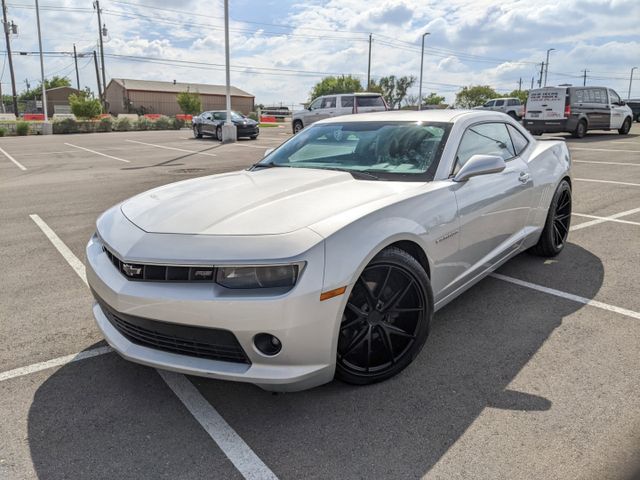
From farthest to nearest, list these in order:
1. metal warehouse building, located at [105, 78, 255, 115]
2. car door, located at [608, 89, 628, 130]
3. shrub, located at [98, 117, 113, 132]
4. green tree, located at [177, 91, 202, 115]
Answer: metal warehouse building, located at [105, 78, 255, 115] < green tree, located at [177, 91, 202, 115] < shrub, located at [98, 117, 113, 132] < car door, located at [608, 89, 628, 130]

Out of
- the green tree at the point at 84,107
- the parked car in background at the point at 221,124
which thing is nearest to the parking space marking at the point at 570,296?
the parked car in background at the point at 221,124

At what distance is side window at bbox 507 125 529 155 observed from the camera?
14.9ft

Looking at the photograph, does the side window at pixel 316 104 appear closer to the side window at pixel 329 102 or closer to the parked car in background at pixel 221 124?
the side window at pixel 329 102

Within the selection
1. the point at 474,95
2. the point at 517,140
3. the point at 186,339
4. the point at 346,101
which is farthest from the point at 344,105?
the point at 474,95

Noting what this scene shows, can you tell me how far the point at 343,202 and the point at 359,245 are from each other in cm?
39

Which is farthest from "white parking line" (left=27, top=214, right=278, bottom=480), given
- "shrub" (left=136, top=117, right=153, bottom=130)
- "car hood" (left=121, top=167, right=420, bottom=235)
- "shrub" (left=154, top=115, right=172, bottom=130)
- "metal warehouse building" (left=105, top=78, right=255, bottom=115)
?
"metal warehouse building" (left=105, top=78, right=255, bottom=115)

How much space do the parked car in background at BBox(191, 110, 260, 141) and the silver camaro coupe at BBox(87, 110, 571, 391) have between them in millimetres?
20521

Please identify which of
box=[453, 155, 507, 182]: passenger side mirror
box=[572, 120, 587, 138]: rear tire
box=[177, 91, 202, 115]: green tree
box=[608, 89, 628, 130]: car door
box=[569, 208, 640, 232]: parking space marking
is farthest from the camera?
box=[177, 91, 202, 115]: green tree

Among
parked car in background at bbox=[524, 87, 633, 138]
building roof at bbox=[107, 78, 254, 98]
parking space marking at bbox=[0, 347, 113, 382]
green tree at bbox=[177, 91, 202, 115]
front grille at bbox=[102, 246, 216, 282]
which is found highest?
building roof at bbox=[107, 78, 254, 98]

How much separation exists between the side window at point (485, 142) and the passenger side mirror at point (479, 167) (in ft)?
0.60

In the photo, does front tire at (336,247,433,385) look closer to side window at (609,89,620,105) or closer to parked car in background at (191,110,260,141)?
parked car in background at (191,110,260,141)

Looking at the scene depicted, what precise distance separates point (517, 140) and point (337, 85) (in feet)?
314

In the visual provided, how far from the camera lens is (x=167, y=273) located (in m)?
2.38

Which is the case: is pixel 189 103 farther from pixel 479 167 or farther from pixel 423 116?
pixel 479 167
